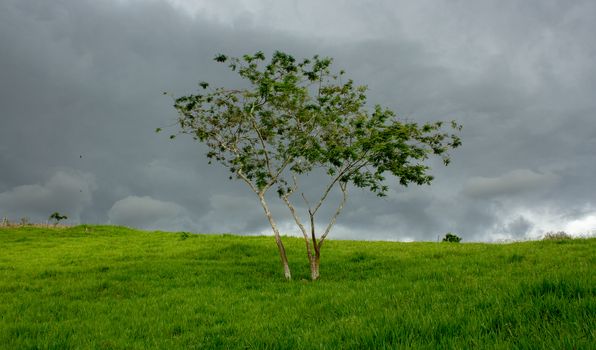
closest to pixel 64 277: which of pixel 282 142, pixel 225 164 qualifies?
pixel 225 164

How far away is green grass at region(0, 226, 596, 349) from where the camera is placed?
817 centimetres

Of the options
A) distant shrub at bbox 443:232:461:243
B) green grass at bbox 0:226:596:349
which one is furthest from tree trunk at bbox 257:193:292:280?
distant shrub at bbox 443:232:461:243

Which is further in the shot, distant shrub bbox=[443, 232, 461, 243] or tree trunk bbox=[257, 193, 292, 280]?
distant shrub bbox=[443, 232, 461, 243]

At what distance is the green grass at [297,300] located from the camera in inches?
322

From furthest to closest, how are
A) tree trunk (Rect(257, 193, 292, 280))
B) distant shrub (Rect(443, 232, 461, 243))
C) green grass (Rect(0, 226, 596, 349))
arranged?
distant shrub (Rect(443, 232, 461, 243)) → tree trunk (Rect(257, 193, 292, 280)) → green grass (Rect(0, 226, 596, 349))

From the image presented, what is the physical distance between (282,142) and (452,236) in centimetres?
2648

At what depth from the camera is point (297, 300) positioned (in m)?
15.4

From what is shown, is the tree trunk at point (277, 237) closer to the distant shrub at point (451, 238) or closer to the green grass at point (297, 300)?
the green grass at point (297, 300)

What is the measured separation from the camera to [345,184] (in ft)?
73.9

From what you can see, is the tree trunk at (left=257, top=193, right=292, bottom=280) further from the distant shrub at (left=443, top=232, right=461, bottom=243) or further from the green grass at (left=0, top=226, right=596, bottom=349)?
the distant shrub at (left=443, top=232, right=461, bottom=243)

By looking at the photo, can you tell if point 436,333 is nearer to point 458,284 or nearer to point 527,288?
point 527,288

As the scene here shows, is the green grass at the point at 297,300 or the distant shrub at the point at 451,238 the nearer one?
the green grass at the point at 297,300

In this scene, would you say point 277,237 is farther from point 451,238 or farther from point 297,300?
point 451,238

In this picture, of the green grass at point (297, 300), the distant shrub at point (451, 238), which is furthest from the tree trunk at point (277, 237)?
the distant shrub at point (451, 238)
